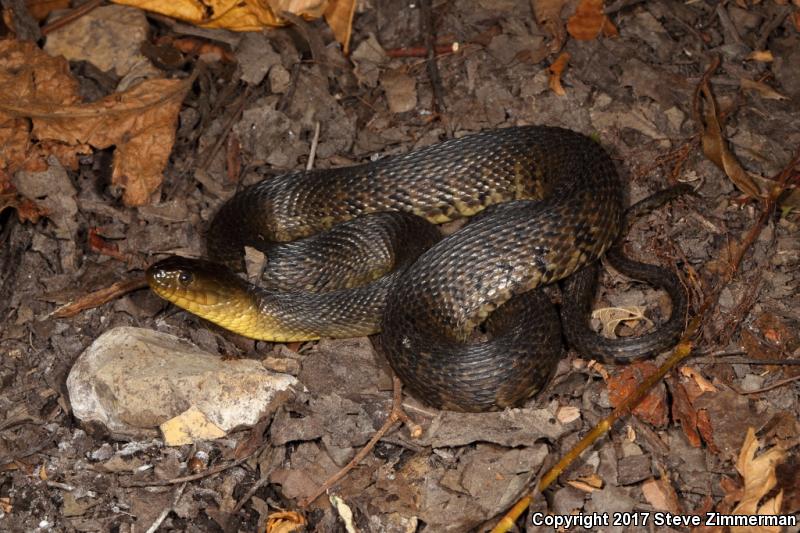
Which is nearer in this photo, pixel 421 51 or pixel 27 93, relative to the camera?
pixel 27 93

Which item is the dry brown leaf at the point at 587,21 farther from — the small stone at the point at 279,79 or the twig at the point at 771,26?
the small stone at the point at 279,79

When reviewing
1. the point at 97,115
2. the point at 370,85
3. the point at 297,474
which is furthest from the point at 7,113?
the point at 297,474

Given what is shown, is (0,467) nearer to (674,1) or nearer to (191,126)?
(191,126)

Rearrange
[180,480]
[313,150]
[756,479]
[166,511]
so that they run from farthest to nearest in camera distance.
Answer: [313,150]
[180,480]
[166,511]
[756,479]

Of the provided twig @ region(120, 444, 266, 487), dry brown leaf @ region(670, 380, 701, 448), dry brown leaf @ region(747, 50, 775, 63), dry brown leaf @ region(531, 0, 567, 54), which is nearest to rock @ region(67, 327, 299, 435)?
twig @ region(120, 444, 266, 487)

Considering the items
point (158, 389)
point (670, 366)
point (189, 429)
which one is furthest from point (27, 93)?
point (670, 366)

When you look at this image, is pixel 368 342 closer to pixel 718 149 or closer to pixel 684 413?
pixel 684 413
